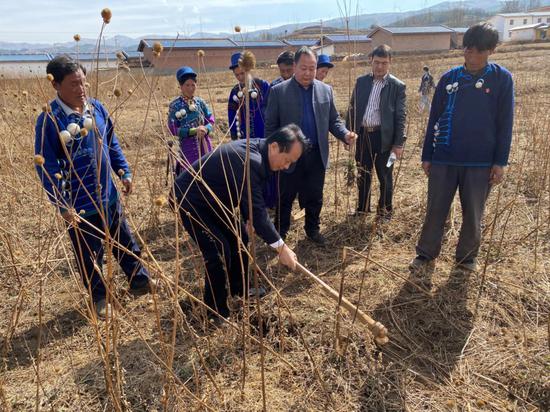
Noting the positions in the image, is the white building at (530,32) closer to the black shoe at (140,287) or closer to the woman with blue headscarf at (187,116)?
the woman with blue headscarf at (187,116)

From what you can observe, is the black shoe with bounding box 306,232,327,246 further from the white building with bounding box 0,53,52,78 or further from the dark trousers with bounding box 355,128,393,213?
the white building with bounding box 0,53,52,78

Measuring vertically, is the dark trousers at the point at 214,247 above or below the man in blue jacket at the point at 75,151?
below

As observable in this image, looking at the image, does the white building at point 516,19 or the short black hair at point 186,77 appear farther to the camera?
the white building at point 516,19

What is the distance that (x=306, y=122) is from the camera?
322 centimetres

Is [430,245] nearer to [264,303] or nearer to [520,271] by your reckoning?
[520,271]

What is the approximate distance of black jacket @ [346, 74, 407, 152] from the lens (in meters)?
3.41

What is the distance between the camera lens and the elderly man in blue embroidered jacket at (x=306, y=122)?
10.3 feet

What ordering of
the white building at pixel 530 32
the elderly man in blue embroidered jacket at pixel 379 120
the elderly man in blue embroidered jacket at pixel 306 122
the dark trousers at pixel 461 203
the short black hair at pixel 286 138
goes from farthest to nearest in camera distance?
the white building at pixel 530 32
the elderly man in blue embroidered jacket at pixel 379 120
the elderly man in blue embroidered jacket at pixel 306 122
the dark trousers at pixel 461 203
the short black hair at pixel 286 138

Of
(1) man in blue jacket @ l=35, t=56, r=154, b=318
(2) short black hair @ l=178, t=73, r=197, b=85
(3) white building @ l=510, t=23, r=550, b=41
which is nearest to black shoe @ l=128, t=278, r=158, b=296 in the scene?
(1) man in blue jacket @ l=35, t=56, r=154, b=318

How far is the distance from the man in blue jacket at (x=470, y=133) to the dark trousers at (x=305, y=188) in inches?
35.0

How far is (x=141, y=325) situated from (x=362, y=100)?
2.58m

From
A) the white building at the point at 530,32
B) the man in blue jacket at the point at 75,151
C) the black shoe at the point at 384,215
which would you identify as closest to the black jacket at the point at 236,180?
the man in blue jacket at the point at 75,151

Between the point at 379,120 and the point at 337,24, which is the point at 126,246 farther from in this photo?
the point at 337,24

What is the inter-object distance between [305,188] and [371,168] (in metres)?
0.74
